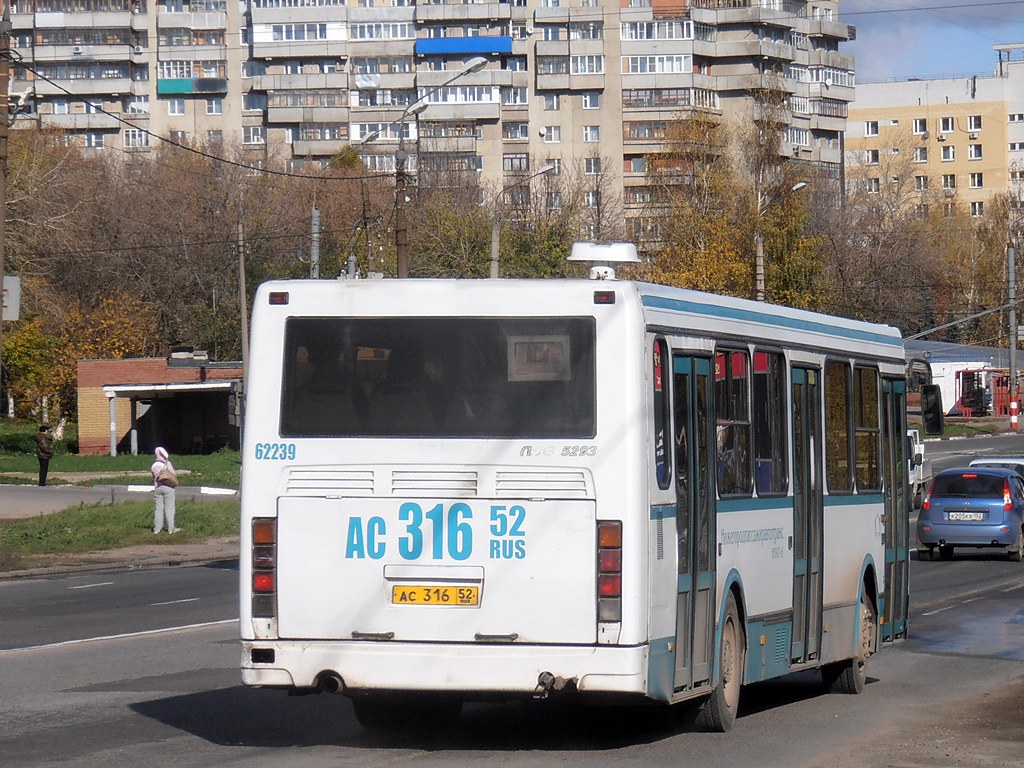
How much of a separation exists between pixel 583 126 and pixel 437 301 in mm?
108046

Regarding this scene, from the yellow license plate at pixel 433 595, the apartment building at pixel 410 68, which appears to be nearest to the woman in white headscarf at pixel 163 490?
the yellow license plate at pixel 433 595

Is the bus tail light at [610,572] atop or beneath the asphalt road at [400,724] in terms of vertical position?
atop

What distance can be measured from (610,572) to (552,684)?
A: 2.08 ft

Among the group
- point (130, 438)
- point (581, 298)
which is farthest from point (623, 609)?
point (130, 438)

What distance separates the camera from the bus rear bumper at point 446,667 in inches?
349

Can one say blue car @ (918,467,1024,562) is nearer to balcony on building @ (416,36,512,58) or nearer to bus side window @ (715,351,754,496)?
Answer: bus side window @ (715,351,754,496)

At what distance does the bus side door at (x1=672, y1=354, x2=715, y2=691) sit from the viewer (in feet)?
31.4

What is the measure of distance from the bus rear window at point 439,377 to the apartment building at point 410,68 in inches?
4059

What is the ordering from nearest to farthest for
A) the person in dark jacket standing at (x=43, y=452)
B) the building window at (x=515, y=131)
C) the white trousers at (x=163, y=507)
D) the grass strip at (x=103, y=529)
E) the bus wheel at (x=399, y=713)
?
1. the bus wheel at (x=399, y=713)
2. the grass strip at (x=103, y=529)
3. the white trousers at (x=163, y=507)
4. the person in dark jacket standing at (x=43, y=452)
5. the building window at (x=515, y=131)

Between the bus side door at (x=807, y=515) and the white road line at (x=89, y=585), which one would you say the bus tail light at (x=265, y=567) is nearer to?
the bus side door at (x=807, y=515)

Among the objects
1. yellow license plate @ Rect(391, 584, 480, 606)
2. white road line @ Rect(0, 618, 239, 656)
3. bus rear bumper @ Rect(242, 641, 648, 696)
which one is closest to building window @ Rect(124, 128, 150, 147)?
white road line @ Rect(0, 618, 239, 656)

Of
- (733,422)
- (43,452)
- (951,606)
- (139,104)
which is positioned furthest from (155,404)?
(733,422)

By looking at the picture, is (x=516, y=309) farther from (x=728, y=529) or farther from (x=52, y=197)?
(x=52, y=197)

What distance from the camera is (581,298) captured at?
30.3 ft
